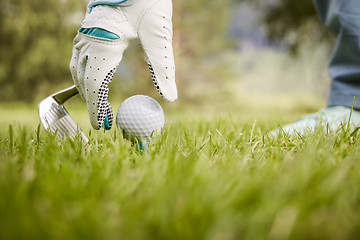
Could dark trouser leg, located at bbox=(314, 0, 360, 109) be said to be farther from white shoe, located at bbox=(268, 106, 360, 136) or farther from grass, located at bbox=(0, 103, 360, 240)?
grass, located at bbox=(0, 103, 360, 240)

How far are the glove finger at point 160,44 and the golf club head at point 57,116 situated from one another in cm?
44

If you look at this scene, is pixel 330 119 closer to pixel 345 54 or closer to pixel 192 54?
pixel 345 54

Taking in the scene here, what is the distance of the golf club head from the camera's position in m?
1.35

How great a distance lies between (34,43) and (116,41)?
43.4 feet

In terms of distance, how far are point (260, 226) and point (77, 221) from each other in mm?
319

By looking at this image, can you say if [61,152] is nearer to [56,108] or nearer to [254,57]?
[56,108]

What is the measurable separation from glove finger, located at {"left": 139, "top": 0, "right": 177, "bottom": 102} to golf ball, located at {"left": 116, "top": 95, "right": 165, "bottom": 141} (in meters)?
0.10

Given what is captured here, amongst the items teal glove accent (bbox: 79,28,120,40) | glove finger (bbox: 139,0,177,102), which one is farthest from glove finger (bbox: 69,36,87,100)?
glove finger (bbox: 139,0,177,102)

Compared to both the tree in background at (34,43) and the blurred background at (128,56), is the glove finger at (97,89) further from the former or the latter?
the tree in background at (34,43)

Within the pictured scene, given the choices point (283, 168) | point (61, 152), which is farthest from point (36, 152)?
point (283, 168)

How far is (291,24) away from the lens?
8.07 m

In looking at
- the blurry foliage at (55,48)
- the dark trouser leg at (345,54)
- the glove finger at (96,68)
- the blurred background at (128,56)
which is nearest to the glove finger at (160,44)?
the glove finger at (96,68)

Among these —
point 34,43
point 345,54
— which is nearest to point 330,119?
point 345,54

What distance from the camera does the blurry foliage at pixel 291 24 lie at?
7762 mm
